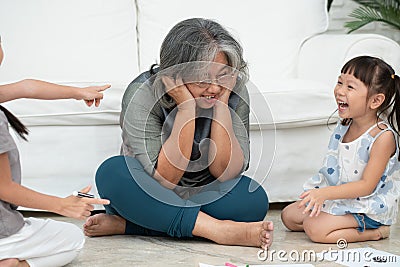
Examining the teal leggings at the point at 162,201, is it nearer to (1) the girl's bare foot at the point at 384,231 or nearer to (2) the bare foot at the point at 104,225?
(2) the bare foot at the point at 104,225

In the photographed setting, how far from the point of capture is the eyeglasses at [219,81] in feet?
5.50

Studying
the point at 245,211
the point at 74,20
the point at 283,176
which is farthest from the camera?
the point at 74,20

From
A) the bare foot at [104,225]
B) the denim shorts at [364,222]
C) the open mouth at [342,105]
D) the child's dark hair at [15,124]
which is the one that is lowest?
the bare foot at [104,225]

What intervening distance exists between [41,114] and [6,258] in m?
0.63

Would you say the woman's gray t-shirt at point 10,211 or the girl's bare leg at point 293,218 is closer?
the woman's gray t-shirt at point 10,211

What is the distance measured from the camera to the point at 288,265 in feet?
5.45

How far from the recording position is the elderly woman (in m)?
1.74

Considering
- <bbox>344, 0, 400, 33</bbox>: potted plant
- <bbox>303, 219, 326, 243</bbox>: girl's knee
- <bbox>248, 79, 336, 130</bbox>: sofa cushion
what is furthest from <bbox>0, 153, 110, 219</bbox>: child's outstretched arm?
<bbox>344, 0, 400, 33</bbox>: potted plant

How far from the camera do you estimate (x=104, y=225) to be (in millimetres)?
Result: 1937

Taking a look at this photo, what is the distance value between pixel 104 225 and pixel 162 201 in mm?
194

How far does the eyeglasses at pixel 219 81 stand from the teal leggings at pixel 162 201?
0.30 meters

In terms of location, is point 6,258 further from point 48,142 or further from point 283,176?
point 283,176

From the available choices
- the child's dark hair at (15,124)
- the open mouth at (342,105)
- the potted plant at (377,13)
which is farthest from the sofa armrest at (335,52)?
the child's dark hair at (15,124)

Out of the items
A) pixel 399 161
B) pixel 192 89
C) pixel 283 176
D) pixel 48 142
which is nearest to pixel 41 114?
pixel 48 142
